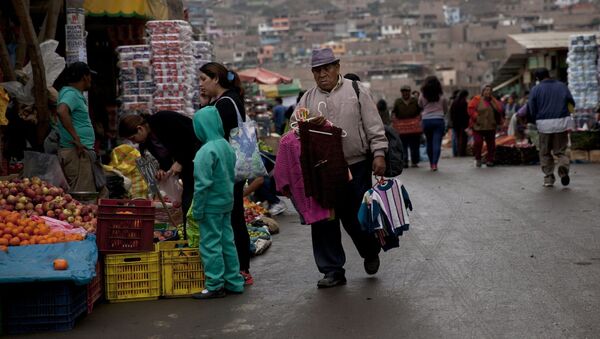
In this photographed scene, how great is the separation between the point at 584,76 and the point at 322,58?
16.0 metres

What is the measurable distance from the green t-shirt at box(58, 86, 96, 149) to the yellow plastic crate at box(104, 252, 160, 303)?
129 inches

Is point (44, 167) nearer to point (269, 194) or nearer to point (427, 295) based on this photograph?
point (269, 194)

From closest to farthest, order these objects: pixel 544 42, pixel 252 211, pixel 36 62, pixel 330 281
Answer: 1. pixel 330 281
2. pixel 36 62
3. pixel 252 211
4. pixel 544 42

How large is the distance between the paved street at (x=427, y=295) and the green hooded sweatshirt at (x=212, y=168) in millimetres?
719

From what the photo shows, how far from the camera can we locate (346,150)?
309 inches

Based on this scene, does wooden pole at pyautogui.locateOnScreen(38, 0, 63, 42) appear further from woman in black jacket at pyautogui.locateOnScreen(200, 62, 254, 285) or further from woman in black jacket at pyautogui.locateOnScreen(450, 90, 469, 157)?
woman in black jacket at pyautogui.locateOnScreen(450, 90, 469, 157)

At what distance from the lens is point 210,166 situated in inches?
290

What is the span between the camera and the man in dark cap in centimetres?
1037

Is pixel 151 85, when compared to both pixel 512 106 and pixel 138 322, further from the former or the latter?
pixel 512 106

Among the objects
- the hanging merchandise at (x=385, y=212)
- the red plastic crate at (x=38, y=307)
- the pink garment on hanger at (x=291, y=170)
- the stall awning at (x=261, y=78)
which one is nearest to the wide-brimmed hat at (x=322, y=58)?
the pink garment on hanger at (x=291, y=170)

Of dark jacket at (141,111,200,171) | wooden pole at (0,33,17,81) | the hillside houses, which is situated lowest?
dark jacket at (141,111,200,171)

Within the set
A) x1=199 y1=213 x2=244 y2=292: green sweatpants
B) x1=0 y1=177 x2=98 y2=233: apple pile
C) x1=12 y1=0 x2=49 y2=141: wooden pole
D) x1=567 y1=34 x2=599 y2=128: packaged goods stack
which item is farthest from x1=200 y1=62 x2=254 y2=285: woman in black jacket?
x1=567 y1=34 x2=599 y2=128: packaged goods stack

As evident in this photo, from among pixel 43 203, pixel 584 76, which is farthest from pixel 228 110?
pixel 584 76

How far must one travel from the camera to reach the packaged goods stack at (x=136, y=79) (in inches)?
618
